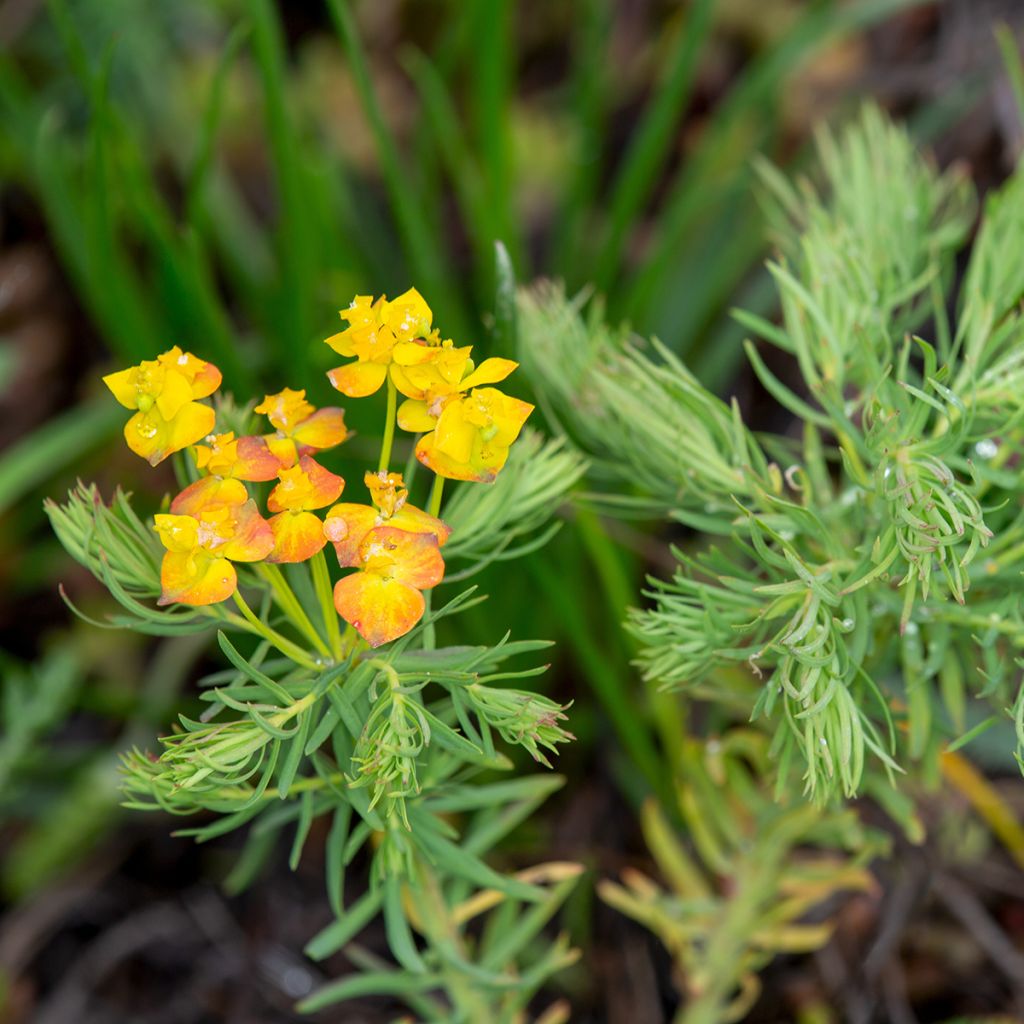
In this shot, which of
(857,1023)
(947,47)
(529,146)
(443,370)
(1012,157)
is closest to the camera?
(443,370)

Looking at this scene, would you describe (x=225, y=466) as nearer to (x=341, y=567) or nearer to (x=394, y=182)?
(x=341, y=567)

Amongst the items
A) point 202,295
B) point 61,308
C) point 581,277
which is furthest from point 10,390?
point 581,277

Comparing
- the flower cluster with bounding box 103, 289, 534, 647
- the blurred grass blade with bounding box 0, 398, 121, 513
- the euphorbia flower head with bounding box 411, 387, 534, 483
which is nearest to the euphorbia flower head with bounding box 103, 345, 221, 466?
the flower cluster with bounding box 103, 289, 534, 647

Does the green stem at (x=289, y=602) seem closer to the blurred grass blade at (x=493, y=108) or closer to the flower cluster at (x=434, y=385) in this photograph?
the flower cluster at (x=434, y=385)

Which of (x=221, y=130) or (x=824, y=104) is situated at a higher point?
(x=221, y=130)

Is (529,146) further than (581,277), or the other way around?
(529,146)

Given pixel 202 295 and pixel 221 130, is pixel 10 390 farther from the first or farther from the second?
pixel 202 295

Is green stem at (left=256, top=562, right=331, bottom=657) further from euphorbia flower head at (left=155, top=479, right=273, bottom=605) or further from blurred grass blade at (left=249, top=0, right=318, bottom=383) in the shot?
blurred grass blade at (left=249, top=0, right=318, bottom=383)

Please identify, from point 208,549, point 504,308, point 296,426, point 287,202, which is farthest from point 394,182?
point 208,549
